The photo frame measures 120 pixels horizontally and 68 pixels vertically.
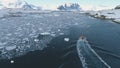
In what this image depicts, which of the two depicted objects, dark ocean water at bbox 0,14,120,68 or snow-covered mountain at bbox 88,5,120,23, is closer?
dark ocean water at bbox 0,14,120,68

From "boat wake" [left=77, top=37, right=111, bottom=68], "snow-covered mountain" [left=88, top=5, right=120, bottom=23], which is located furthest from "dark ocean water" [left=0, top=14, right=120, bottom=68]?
"snow-covered mountain" [left=88, top=5, right=120, bottom=23]

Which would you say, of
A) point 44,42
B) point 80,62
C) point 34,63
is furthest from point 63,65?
point 44,42

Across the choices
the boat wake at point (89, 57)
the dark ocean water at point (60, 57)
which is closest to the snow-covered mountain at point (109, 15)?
the dark ocean water at point (60, 57)

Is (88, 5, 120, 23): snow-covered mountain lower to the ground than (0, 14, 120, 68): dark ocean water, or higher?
lower

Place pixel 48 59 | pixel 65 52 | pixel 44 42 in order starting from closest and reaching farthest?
1. pixel 48 59
2. pixel 65 52
3. pixel 44 42

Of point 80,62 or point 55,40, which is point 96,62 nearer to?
point 80,62

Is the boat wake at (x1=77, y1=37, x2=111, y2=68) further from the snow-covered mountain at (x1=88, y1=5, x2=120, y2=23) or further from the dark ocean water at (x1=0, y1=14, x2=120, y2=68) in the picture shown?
the snow-covered mountain at (x1=88, y1=5, x2=120, y2=23)

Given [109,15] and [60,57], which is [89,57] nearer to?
[60,57]

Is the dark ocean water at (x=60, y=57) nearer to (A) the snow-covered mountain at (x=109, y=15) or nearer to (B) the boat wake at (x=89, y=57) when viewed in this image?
(B) the boat wake at (x=89, y=57)
